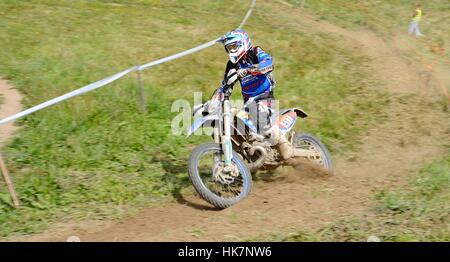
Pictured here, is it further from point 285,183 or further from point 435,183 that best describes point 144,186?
point 435,183

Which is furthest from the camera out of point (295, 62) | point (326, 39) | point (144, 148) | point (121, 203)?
point (326, 39)

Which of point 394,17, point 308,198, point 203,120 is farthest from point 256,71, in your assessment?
point 394,17

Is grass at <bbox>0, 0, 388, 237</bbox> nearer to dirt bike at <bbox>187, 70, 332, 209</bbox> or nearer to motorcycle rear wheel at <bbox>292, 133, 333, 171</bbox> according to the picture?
dirt bike at <bbox>187, 70, 332, 209</bbox>

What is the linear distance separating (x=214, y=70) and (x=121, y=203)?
19.1 feet

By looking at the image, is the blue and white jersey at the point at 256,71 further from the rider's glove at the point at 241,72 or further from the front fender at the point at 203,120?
the front fender at the point at 203,120

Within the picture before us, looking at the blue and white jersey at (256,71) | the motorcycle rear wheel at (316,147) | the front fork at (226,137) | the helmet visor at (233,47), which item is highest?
the helmet visor at (233,47)

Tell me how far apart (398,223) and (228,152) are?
206 centimetres

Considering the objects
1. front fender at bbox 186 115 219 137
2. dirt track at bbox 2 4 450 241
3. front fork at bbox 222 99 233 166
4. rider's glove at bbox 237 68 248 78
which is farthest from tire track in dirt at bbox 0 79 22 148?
rider's glove at bbox 237 68 248 78

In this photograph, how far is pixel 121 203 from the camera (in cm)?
678

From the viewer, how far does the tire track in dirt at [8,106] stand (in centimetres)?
801

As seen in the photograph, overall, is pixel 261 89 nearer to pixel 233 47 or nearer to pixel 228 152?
pixel 233 47

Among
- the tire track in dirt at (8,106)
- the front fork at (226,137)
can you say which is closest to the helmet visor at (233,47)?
the front fork at (226,137)

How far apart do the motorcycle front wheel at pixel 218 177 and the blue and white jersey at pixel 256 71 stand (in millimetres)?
1075
